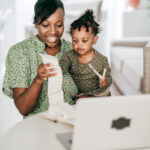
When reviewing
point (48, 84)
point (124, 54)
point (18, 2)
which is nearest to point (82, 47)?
point (48, 84)

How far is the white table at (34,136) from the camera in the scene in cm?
88

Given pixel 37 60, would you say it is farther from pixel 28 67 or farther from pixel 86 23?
pixel 86 23

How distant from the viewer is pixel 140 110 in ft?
2.44

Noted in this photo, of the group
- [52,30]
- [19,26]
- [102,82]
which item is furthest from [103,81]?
[19,26]

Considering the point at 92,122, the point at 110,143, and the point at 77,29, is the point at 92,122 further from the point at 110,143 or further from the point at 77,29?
the point at 77,29

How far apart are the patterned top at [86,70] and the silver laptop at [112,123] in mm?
401

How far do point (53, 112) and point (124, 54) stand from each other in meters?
2.05

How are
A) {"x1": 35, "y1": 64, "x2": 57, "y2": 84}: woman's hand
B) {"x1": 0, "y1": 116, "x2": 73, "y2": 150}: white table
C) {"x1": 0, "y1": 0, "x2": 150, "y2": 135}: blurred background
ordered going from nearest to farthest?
1. {"x1": 0, "y1": 116, "x2": 73, "y2": 150}: white table
2. {"x1": 35, "y1": 64, "x2": 57, "y2": 84}: woman's hand
3. {"x1": 0, "y1": 0, "x2": 150, "y2": 135}: blurred background

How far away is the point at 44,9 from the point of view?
111cm

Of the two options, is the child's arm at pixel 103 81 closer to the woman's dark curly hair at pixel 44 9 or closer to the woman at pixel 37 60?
the woman at pixel 37 60

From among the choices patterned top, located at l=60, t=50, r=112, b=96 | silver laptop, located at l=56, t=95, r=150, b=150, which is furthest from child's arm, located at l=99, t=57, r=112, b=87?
silver laptop, located at l=56, t=95, r=150, b=150

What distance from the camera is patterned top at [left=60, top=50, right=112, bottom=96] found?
1.16 metres

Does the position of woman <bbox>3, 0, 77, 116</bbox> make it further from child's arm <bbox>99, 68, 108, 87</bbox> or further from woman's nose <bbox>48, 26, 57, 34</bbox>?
child's arm <bbox>99, 68, 108, 87</bbox>

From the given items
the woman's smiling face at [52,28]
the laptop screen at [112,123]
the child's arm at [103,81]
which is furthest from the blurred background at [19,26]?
the laptop screen at [112,123]
